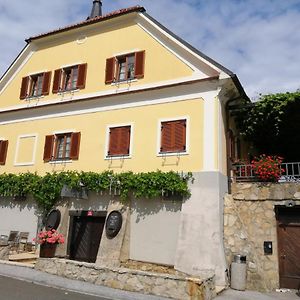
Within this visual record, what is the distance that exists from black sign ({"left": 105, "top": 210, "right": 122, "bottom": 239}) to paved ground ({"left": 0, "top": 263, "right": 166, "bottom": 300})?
2.40 meters

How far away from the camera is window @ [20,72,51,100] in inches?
623

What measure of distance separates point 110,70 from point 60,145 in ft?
12.6

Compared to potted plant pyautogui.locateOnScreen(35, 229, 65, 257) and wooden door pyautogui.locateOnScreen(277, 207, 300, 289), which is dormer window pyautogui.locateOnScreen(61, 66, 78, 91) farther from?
wooden door pyautogui.locateOnScreen(277, 207, 300, 289)

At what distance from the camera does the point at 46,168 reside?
47.6ft

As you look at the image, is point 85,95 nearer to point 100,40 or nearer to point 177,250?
point 100,40

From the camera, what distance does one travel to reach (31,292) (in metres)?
8.70

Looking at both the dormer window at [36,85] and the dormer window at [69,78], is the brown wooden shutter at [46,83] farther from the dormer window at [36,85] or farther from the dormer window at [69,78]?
the dormer window at [69,78]

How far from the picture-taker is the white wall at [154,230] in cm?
1131

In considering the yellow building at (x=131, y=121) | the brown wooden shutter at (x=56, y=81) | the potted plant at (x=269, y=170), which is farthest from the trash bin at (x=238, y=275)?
the brown wooden shutter at (x=56, y=81)

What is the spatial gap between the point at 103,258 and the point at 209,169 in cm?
467

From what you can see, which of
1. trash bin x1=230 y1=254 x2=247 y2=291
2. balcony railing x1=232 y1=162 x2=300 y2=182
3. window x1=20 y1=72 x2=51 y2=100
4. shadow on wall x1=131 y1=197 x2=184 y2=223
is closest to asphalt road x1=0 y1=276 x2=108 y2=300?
shadow on wall x1=131 y1=197 x2=184 y2=223

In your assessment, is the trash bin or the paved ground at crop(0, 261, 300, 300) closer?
the paved ground at crop(0, 261, 300, 300)

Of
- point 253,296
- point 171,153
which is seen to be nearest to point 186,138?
point 171,153

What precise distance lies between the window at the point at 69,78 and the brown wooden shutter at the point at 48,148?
2.25 meters
